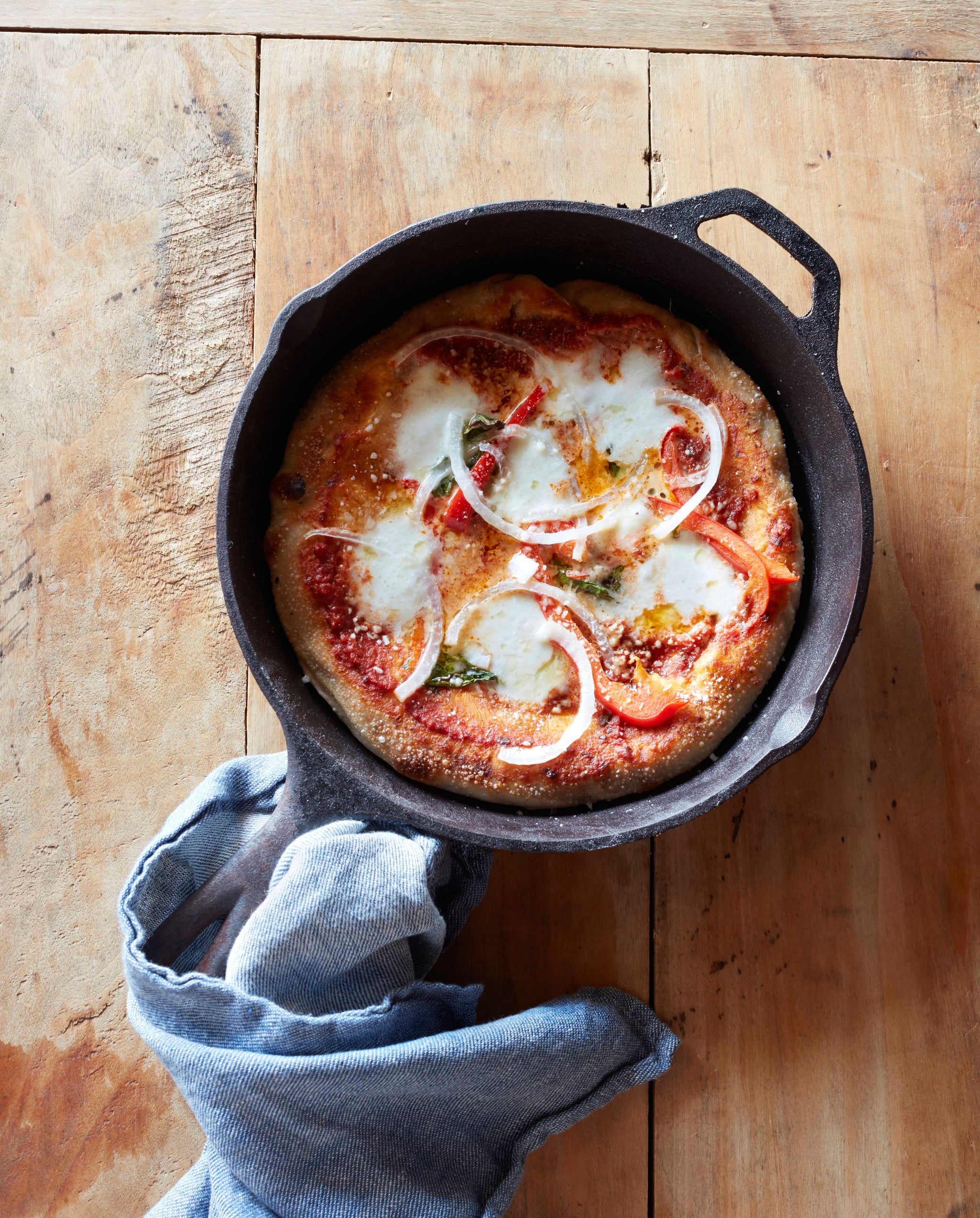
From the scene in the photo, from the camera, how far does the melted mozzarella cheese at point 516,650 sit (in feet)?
6.05

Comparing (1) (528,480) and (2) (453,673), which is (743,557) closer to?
(1) (528,480)

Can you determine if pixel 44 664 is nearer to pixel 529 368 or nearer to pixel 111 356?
pixel 111 356

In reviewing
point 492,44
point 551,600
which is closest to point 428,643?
point 551,600

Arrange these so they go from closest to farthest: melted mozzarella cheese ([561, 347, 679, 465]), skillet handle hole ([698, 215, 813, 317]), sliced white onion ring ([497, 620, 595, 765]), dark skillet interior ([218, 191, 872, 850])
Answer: dark skillet interior ([218, 191, 872, 850]) < sliced white onion ring ([497, 620, 595, 765]) < melted mozzarella cheese ([561, 347, 679, 465]) < skillet handle hole ([698, 215, 813, 317])

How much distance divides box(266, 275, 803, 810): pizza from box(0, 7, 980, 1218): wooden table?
28 cm

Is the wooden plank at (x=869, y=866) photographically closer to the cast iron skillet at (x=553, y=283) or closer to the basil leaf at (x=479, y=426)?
the cast iron skillet at (x=553, y=283)

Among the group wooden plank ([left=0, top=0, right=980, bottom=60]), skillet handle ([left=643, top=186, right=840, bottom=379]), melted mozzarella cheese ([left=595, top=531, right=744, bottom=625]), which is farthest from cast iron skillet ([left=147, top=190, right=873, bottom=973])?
wooden plank ([left=0, top=0, right=980, bottom=60])

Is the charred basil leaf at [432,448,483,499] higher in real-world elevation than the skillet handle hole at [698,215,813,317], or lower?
lower

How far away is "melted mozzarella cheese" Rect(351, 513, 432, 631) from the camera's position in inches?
73.0

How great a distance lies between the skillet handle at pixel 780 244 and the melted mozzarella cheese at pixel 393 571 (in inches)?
28.3

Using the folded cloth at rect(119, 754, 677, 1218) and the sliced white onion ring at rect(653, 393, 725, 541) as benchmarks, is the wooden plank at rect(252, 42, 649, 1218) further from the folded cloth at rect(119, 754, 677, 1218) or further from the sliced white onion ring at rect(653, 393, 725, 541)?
the folded cloth at rect(119, 754, 677, 1218)

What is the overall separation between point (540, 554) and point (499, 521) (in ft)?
0.34

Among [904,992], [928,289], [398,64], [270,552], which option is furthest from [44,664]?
[928,289]

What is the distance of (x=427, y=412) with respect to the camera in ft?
6.29
